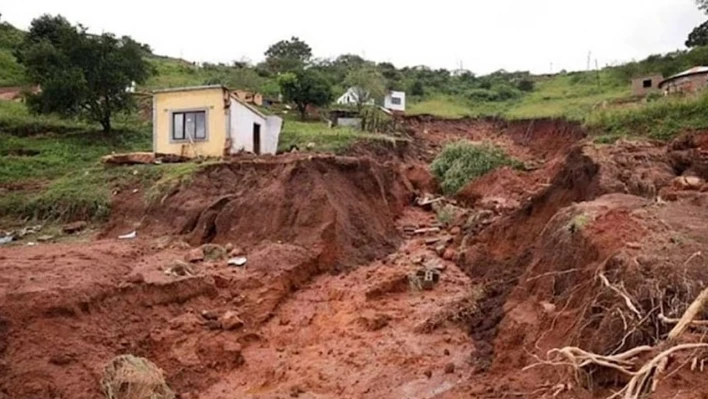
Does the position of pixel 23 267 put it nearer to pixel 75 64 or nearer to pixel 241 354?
pixel 241 354

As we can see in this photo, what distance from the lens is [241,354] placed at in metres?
9.79

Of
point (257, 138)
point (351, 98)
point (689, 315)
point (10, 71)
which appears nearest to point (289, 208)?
point (257, 138)

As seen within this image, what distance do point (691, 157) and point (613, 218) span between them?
5.98 metres

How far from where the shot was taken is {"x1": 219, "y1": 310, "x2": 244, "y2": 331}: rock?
10.2 metres

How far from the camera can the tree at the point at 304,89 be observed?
32.3 metres

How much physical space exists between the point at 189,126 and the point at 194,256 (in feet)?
32.3

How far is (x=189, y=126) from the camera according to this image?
2120cm

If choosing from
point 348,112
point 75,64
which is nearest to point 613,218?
point 75,64

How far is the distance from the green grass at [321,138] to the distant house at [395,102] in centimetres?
1100

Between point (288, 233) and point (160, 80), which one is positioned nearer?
point (288, 233)

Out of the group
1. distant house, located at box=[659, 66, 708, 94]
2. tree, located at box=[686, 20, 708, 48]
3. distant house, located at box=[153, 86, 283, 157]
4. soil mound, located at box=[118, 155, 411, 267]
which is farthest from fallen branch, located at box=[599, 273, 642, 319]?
tree, located at box=[686, 20, 708, 48]

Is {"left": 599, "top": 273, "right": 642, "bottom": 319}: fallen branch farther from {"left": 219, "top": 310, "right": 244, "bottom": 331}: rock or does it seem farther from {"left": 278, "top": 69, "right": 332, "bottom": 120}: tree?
{"left": 278, "top": 69, "right": 332, "bottom": 120}: tree

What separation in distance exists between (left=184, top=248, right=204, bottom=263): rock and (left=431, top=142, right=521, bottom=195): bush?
1044 cm

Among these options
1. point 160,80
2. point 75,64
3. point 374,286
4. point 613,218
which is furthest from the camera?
point 160,80
